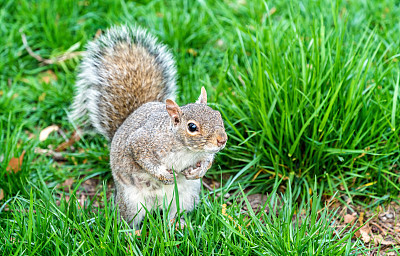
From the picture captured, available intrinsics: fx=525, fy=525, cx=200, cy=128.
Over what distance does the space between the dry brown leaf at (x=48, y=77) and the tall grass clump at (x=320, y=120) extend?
1.32 meters

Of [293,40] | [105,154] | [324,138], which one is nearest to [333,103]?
[324,138]

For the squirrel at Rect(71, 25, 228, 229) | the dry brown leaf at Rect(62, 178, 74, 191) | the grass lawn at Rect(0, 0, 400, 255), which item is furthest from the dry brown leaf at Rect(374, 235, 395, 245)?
the dry brown leaf at Rect(62, 178, 74, 191)

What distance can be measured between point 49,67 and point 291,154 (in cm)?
181

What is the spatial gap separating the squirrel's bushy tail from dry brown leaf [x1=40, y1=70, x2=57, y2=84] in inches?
30.4

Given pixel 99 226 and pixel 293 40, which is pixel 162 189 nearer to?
pixel 99 226

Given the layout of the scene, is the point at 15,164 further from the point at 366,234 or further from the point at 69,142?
the point at 366,234

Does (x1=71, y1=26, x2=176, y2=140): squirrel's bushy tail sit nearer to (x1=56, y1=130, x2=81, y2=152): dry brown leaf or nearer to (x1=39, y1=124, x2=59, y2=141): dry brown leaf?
(x1=56, y1=130, x2=81, y2=152): dry brown leaf

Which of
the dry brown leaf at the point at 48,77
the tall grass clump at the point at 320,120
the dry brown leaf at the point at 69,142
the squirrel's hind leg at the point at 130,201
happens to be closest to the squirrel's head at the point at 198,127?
the squirrel's hind leg at the point at 130,201

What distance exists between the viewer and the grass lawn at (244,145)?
205 cm

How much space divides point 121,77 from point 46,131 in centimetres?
79

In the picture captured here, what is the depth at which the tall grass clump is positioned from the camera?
8.07 ft

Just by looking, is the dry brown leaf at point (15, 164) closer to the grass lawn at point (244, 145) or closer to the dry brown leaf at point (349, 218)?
the grass lawn at point (244, 145)

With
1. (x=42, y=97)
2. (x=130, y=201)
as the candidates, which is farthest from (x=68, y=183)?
(x=42, y=97)

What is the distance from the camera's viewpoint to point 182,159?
2123 millimetres
